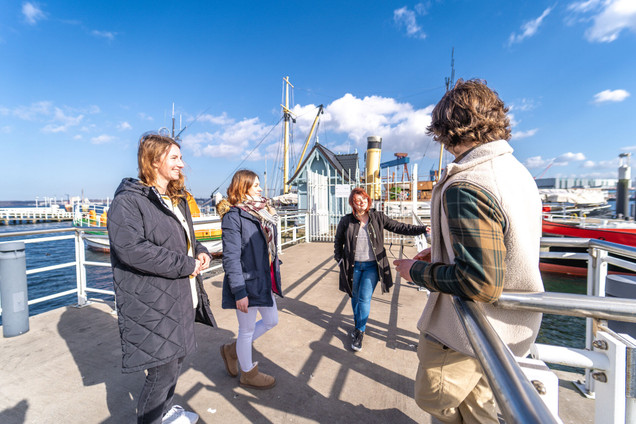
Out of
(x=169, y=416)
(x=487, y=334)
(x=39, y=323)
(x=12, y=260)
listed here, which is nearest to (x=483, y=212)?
(x=487, y=334)

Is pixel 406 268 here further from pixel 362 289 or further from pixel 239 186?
pixel 362 289

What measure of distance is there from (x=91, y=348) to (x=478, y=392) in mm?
3451

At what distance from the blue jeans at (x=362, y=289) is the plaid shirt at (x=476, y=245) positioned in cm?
229

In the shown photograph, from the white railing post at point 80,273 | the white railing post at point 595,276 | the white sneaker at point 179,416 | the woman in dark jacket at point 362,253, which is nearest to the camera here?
the white sneaker at point 179,416

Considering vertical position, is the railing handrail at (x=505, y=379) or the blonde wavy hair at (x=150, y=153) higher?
the blonde wavy hair at (x=150, y=153)

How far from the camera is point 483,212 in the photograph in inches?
37.5

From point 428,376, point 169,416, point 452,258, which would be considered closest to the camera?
point 452,258

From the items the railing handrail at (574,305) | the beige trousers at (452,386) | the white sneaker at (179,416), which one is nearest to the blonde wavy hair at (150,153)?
the white sneaker at (179,416)

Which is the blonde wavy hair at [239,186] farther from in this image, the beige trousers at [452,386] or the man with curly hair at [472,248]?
the beige trousers at [452,386]

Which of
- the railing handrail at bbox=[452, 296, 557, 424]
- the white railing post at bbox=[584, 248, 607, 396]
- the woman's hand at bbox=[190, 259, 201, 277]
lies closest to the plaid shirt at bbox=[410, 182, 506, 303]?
the railing handrail at bbox=[452, 296, 557, 424]

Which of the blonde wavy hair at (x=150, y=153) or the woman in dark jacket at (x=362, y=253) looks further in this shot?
the woman in dark jacket at (x=362, y=253)

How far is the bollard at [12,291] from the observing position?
321 centimetres

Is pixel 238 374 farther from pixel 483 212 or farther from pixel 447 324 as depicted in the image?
pixel 483 212

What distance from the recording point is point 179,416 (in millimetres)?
2014
